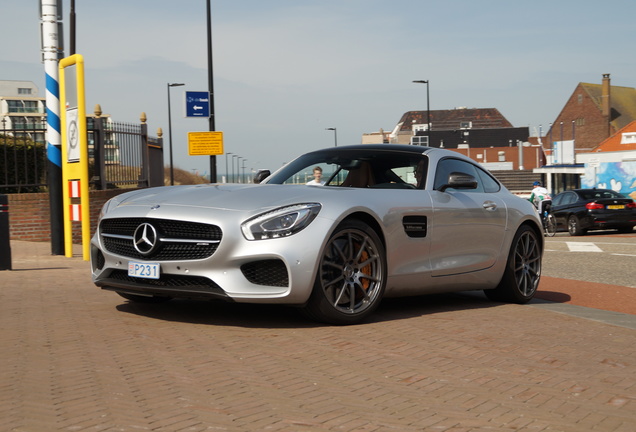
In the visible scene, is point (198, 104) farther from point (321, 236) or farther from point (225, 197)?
point (321, 236)

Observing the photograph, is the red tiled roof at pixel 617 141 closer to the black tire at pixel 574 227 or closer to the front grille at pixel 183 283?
the black tire at pixel 574 227

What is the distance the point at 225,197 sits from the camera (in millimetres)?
6402

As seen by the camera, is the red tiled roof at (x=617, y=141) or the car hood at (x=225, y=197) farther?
the red tiled roof at (x=617, y=141)

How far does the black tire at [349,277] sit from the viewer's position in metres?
6.23

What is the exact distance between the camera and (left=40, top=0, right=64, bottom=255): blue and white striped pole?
1310 centimetres

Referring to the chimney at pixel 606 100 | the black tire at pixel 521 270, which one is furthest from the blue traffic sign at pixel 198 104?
the chimney at pixel 606 100

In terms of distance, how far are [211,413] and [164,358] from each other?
4.05ft

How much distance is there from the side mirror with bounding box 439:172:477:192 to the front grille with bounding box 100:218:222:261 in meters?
2.34

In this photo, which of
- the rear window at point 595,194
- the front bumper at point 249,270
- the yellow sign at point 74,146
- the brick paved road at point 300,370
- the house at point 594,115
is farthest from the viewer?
the house at point 594,115

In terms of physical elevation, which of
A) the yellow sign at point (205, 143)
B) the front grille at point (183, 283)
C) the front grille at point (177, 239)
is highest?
the yellow sign at point (205, 143)

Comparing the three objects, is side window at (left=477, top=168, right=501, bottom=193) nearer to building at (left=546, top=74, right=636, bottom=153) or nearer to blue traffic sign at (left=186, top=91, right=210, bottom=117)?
blue traffic sign at (left=186, top=91, right=210, bottom=117)

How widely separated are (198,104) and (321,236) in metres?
17.0

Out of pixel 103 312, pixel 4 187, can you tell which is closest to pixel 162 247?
pixel 103 312

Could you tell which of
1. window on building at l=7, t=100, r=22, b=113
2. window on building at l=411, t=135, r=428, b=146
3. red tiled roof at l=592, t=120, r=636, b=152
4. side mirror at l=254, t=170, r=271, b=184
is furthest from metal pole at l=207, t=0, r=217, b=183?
window on building at l=7, t=100, r=22, b=113
